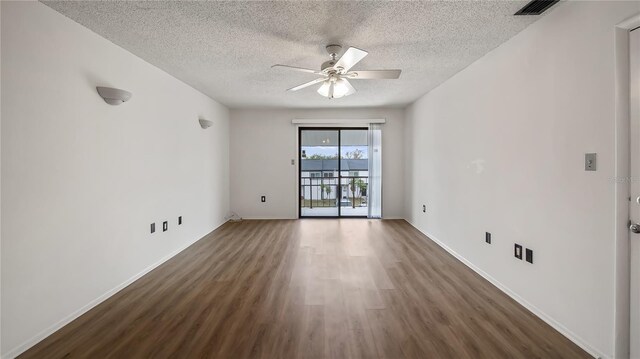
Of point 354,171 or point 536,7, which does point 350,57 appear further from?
point 354,171

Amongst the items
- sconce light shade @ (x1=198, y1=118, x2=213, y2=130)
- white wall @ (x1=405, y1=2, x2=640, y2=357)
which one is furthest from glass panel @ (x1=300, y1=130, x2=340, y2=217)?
white wall @ (x1=405, y1=2, x2=640, y2=357)

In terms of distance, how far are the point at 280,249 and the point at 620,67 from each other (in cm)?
355

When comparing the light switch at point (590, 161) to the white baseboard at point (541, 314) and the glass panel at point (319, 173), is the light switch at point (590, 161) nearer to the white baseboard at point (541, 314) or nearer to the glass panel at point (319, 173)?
the white baseboard at point (541, 314)

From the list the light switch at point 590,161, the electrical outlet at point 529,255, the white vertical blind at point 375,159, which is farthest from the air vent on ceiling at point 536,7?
the white vertical blind at point 375,159

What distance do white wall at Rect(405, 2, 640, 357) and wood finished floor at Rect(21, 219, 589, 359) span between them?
0.86 ft

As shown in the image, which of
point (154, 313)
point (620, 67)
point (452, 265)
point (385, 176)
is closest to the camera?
point (620, 67)

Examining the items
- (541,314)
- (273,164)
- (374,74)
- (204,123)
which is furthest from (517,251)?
(273,164)

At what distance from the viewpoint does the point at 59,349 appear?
5.71ft

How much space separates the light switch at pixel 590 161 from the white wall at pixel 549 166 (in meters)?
0.03

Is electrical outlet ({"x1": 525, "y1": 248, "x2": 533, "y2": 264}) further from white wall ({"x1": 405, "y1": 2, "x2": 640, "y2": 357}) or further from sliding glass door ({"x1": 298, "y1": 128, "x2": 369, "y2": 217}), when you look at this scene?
sliding glass door ({"x1": 298, "y1": 128, "x2": 369, "y2": 217})

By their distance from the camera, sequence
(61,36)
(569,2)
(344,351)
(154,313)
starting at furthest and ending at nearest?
(154,313) < (61,36) < (569,2) < (344,351)

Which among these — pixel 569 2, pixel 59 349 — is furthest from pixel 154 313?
pixel 569 2

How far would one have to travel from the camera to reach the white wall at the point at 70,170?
5.57 ft

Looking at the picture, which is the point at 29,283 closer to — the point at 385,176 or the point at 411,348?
the point at 411,348
